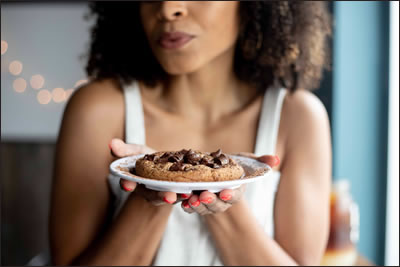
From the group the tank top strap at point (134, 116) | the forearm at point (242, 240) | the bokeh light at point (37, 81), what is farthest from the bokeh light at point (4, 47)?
the forearm at point (242, 240)

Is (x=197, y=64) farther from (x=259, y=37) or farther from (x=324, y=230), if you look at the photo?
(x=324, y=230)

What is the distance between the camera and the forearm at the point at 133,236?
554 millimetres

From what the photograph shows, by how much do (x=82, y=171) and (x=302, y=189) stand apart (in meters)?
0.35

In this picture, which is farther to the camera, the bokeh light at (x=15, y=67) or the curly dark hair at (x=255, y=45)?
the bokeh light at (x=15, y=67)

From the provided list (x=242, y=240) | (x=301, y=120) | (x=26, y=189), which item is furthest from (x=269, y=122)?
(x=26, y=189)

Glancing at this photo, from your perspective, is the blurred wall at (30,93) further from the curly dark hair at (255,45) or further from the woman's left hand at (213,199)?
the woman's left hand at (213,199)

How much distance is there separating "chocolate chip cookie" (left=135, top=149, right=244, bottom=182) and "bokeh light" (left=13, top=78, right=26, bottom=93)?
1.51 ft

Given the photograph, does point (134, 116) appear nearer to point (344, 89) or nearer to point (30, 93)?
point (30, 93)

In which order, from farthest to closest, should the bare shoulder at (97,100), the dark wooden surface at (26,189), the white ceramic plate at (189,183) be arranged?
the dark wooden surface at (26,189) < the bare shoulder at (97,100) < the white ceramic plate at (189,183)

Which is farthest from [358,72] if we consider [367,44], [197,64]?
[197,64]

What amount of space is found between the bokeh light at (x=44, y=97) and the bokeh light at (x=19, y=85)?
0.07 meters

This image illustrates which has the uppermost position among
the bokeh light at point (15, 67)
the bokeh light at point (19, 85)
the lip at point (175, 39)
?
the lip at point (175, 39)

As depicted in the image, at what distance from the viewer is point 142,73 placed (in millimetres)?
628

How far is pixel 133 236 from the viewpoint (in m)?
0.57
